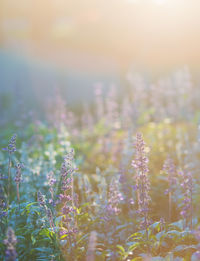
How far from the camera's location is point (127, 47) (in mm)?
31875

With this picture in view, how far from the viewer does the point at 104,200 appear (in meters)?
5.64

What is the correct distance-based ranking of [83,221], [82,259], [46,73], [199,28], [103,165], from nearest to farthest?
[82,259] < [83,221] < [103,165] < [199,28] < [46,73]

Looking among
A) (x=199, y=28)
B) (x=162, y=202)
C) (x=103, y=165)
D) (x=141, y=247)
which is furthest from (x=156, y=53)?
(x=141, y=247)

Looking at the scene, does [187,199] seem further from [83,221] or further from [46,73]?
[46,73]

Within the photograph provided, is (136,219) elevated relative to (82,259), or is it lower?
elevated

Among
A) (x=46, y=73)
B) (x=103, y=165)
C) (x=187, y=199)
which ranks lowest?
(x=187, y=199)

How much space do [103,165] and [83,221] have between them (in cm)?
347

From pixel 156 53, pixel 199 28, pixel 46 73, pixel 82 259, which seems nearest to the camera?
pixel 82 259

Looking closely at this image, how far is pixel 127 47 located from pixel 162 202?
1083 inches

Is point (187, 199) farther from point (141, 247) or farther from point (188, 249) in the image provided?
point (141, 247)

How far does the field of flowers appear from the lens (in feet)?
14.6

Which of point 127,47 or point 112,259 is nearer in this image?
point 112,259

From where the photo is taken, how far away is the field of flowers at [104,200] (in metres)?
4.44

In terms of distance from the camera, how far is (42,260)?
167 inches
